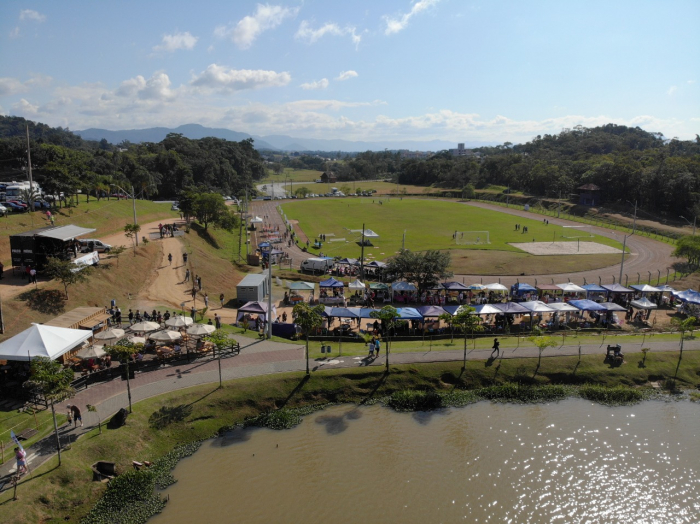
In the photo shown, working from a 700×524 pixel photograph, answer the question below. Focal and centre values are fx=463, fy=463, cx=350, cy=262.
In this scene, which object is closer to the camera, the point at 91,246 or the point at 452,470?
the point at 452,470

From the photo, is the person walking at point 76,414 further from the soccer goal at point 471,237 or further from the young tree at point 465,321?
the soccer goal at point 471,237

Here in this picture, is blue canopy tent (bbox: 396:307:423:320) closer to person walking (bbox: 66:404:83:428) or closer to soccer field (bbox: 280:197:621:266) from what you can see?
person walking (bbox: 66:404:83:428)

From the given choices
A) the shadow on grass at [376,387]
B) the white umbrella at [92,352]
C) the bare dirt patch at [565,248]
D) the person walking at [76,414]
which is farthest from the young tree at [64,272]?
the bare dirt patch at [565,248]

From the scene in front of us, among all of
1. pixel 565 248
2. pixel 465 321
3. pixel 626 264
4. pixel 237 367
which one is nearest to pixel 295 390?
pixel 237 367

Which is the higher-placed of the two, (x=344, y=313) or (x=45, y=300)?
(x=45, y=300)

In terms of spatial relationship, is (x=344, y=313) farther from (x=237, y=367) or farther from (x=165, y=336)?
(x=165, y=336)
